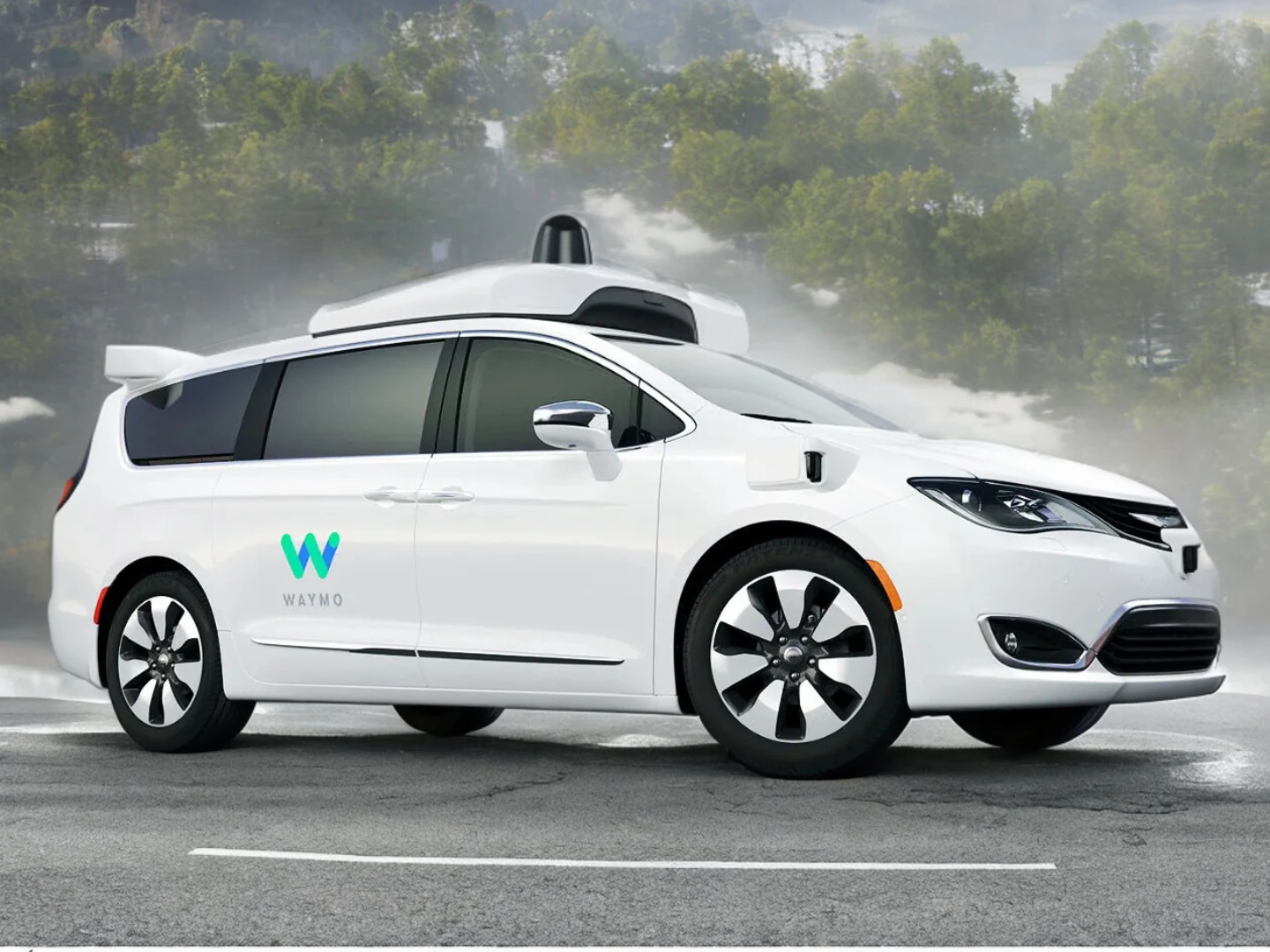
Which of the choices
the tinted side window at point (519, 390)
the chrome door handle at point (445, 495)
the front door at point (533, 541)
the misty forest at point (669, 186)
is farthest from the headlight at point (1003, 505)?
the misty forest at point (669, 186)

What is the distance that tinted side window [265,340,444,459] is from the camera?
731 cm

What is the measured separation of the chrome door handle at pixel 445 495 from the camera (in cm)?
690

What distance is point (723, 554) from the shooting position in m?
6.41

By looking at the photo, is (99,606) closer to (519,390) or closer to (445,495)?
(445,495)

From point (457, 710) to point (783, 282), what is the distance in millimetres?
65924

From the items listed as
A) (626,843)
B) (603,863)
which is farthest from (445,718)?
(603,863)

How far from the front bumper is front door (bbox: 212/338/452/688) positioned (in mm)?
1938

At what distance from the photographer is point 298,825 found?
219 inches

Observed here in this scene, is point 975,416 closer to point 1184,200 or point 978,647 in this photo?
point 1184,200

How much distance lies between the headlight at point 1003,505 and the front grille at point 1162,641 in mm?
341

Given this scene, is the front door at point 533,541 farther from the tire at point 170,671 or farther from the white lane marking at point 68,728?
the white lane marking at point 68,728

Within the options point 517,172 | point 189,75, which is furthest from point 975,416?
point 189,75

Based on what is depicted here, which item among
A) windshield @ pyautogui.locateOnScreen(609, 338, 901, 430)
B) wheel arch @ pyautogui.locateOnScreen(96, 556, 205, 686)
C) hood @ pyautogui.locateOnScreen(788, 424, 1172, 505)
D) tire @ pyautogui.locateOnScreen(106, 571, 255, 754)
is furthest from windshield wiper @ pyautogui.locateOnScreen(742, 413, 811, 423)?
wheel arch @ pyautogui.locateOnScreen(96, 556, 205, 686)

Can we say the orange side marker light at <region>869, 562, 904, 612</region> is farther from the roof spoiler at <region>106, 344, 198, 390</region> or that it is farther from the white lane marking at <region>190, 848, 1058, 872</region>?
the roof spoiler at <region>106, 344, 198, 390</region>
